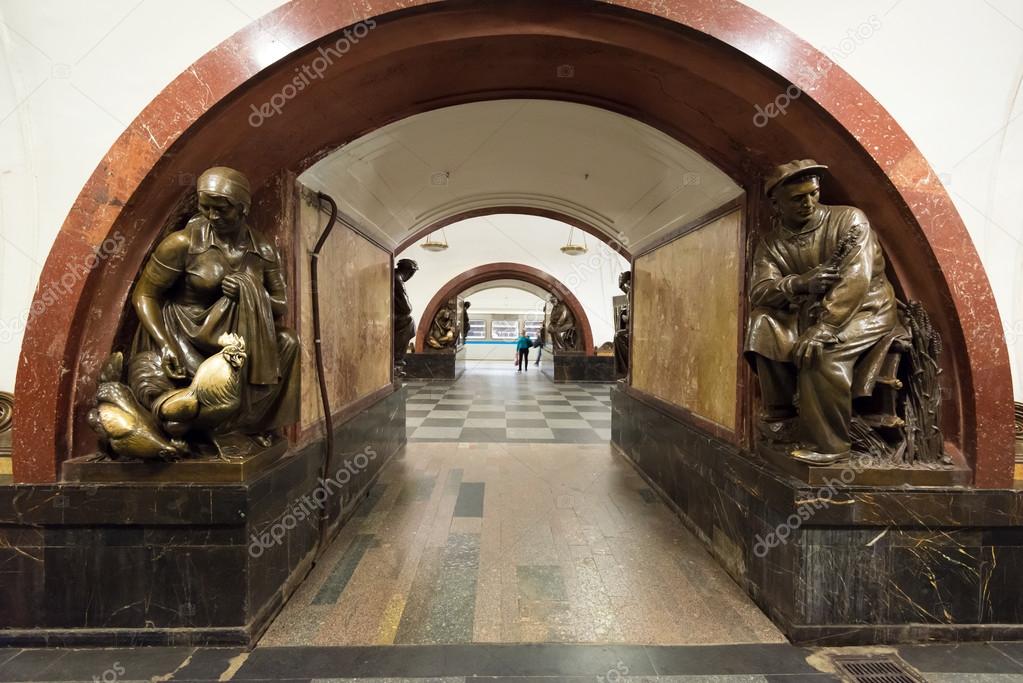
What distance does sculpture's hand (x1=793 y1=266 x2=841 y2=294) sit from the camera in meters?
1.86

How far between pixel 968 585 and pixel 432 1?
3.32 metres

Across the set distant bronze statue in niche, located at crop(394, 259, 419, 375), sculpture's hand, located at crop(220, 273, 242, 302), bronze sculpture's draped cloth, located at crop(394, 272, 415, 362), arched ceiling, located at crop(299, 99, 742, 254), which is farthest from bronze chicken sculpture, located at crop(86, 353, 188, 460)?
bronze sculpture's draped cloth, located at crop(394, 272, 415, 362)

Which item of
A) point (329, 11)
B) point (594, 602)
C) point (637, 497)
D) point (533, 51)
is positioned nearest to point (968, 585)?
point (594, 602)

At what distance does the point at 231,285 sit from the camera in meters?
1.86

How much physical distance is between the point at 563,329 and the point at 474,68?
893cm

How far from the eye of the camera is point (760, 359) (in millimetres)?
2084

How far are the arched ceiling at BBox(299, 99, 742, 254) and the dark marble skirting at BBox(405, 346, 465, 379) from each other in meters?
6.36

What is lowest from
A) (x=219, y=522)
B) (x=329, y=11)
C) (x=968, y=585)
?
(x=968, y=585)

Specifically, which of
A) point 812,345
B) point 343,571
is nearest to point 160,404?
point 343,571

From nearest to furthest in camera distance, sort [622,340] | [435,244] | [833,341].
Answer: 1. [833,341]
2. [622,340]
3. [435,244]

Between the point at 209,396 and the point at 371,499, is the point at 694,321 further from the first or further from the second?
the point at 209,396

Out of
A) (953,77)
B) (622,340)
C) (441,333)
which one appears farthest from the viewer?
(441,333)

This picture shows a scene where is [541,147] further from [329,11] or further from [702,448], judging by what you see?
[702,448]

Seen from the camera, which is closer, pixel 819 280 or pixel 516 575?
pixel 819 280
